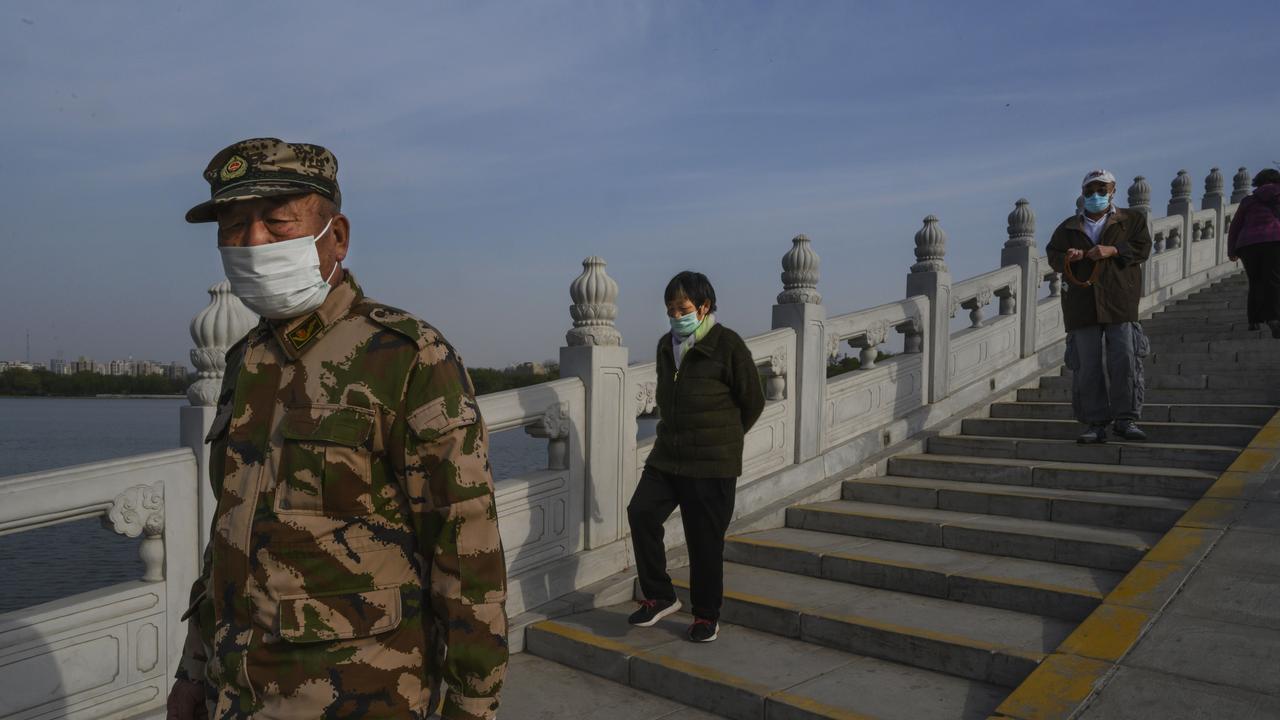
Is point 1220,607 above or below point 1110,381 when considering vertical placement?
below

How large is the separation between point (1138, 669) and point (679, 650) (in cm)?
198

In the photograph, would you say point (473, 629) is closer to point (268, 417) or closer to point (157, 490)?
point (268, 417)

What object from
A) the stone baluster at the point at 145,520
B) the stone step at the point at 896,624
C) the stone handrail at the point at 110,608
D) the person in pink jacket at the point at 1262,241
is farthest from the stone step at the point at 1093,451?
the stone baluster at the point at 145,520

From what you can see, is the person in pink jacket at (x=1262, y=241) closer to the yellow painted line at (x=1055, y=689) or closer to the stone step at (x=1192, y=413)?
the stone step at (x=1192, y=413)

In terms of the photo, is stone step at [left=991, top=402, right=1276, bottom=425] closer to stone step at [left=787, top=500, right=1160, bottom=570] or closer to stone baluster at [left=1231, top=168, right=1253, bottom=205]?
stone step at [left=787, top=500, right=1160, bottom=570]

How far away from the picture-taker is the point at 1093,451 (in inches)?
260

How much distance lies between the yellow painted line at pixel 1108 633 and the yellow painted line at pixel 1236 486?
1.74 metres

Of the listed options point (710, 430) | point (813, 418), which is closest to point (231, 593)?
point (710, 430)

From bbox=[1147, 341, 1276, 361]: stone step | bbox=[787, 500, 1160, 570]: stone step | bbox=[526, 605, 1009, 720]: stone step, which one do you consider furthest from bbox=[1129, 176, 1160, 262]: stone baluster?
bbox=[526, 605, 1009, 720]: stone step

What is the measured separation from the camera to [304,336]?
71.6 inches

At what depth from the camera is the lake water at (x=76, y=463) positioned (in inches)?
207

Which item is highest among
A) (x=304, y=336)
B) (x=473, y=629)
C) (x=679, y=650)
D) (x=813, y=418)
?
(x=304, y=336)

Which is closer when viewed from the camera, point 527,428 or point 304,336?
point 304,336

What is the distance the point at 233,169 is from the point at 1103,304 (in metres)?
6.15
